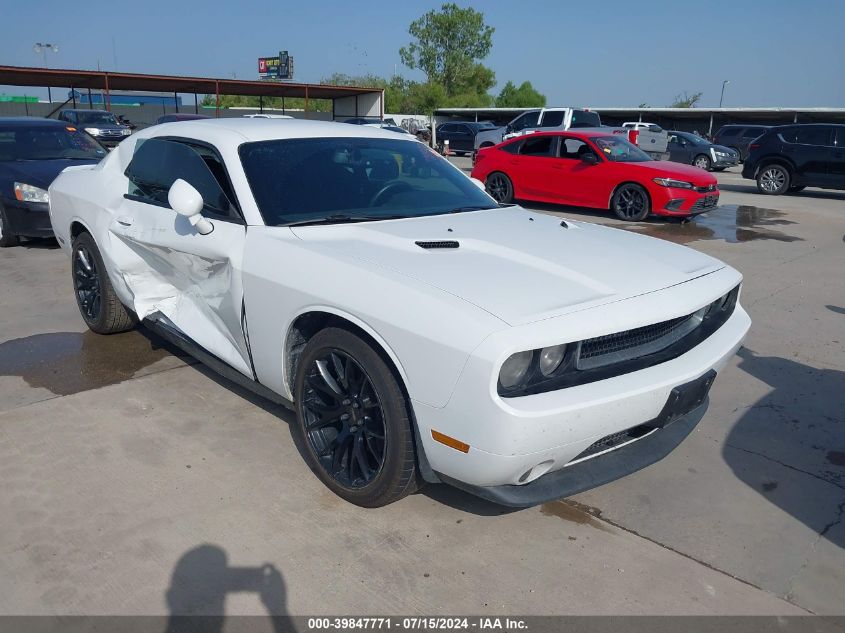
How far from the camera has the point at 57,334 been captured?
5.29 m

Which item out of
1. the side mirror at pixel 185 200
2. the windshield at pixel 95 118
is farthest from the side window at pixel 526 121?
the side mirror at pixel 185 200

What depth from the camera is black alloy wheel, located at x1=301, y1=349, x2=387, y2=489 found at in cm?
287

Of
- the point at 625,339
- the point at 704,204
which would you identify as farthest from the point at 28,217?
the point at 704,204

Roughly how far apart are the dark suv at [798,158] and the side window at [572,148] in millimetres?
5812

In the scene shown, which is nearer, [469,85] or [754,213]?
[754,213]

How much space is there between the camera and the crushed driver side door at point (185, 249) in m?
3.51

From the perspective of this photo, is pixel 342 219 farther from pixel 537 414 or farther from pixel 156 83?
pixel 156 83

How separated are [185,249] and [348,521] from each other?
1.75 metres

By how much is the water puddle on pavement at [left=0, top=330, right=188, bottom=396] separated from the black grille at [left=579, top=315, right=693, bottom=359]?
3133 mm

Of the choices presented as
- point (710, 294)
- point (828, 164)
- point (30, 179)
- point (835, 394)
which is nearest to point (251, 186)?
point (710, 294)

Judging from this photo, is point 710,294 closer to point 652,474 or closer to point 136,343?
point 652,474

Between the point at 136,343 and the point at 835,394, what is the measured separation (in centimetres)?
477

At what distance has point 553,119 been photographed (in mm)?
21594

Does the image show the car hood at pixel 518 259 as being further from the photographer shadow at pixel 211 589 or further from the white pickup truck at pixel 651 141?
the white pickup truck at pixel 651 141
